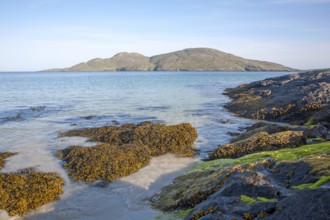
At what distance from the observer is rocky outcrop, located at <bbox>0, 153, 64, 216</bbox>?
370 inches

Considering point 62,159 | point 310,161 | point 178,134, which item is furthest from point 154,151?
point 310,161

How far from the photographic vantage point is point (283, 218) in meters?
4.47

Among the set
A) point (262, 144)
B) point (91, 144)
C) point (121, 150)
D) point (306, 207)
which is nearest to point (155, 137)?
point (121, 150)

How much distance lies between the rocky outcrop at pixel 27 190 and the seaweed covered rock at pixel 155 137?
5.38 m

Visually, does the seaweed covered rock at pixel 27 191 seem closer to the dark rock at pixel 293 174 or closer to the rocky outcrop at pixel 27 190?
the rocky outcrop at pixel 27 190

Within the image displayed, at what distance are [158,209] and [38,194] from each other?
166 inches

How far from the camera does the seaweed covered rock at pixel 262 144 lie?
12656 mm

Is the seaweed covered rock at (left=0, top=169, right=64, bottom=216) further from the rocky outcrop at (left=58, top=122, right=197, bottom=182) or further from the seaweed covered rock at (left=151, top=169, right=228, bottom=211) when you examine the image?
the seaweed covered rock at (left=151, top=169, right=228, bottom=211)

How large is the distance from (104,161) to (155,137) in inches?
168

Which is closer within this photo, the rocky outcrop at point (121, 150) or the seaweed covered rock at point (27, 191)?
the seaweed covered rock at point (27, 191)

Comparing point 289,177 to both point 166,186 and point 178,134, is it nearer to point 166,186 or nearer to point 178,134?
point 166,186

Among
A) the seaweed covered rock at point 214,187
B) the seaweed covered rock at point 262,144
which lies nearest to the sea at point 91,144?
the seaweed covered rock at point 214,187

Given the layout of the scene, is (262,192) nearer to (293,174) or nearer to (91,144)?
(293,174)

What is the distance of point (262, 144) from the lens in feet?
42.7
